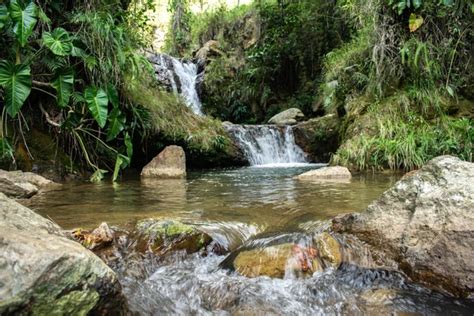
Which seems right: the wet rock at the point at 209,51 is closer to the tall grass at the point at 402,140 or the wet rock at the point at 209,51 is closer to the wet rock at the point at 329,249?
the tall grass at the point at 402,140

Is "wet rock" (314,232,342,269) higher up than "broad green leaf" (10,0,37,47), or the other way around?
"broad green leaf" (10,0,37,47)

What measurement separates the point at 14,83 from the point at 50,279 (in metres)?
4.04

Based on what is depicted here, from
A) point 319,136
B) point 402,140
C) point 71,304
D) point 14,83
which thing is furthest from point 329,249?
point 319,136

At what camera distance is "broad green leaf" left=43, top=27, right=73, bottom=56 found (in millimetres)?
5078

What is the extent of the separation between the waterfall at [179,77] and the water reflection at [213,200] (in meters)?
7.08

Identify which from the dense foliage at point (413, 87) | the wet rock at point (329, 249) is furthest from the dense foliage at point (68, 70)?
the dense foliage at point (413, 87)

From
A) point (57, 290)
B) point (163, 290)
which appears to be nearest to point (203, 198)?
point (163, 290)

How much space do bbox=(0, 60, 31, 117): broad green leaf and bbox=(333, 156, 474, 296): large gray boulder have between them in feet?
13.0

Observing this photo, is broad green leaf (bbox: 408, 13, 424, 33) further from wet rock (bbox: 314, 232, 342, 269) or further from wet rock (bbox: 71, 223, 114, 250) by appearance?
wet rock (bbox: 71, 223, 114, 250)

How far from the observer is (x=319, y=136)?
9445 mm

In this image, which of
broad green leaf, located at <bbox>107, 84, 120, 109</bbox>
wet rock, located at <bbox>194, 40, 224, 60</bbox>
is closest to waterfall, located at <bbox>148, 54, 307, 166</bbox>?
broad green leaf, located at <bbox>107, 84, 120, 109</bbox>

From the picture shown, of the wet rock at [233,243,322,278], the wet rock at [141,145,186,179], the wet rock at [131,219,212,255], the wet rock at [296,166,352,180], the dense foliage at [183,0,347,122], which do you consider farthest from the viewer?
the dense foliage at [183,0,347,122]

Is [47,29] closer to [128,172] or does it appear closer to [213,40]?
[128,172]

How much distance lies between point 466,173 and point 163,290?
2178 millimetres
